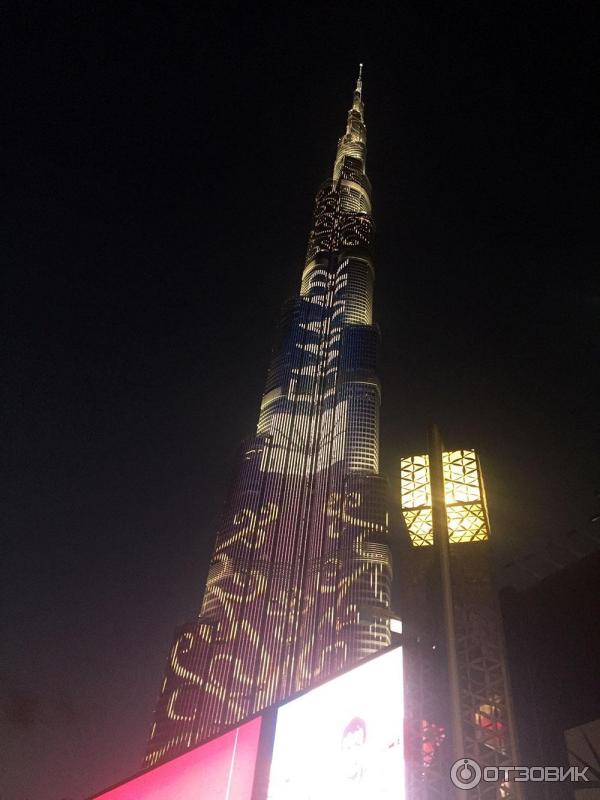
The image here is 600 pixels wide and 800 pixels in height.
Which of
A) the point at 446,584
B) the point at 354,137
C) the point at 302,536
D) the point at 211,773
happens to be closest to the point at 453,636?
the point at 446,584

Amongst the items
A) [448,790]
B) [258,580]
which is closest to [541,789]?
[448,790]

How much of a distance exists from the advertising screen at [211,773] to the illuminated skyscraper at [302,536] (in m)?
62.9

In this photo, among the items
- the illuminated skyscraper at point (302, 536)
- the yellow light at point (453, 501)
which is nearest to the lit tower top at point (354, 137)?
the illuminated skyscraper at point (302, 536)

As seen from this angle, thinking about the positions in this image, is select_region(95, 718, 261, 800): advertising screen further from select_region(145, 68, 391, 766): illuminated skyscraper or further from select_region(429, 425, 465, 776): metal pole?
select_region(145, 68, 391, 766): illuminated skyscraper

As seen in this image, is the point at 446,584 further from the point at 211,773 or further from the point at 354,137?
the point at 354,137

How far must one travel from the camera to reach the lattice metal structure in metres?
7.81

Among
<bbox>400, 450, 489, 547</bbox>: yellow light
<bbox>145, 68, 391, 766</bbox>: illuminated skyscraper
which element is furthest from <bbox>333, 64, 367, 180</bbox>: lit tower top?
<bbox>400, 450, 489, 547</bbox>: yellow light

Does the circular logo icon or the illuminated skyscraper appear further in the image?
the illuminated skyscraper

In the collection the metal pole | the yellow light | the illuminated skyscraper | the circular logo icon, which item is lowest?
the circular logo icon

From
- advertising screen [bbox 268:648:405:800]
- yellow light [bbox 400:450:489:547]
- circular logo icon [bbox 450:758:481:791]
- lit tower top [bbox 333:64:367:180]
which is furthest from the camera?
lit tower top [bbox 333:64:367:180]

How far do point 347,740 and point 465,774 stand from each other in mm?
1649

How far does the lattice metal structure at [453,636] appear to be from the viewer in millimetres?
7807

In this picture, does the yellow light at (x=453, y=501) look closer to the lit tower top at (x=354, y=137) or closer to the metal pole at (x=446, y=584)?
the metal pole at (x=446, y=584)

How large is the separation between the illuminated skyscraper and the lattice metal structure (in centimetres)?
6174
